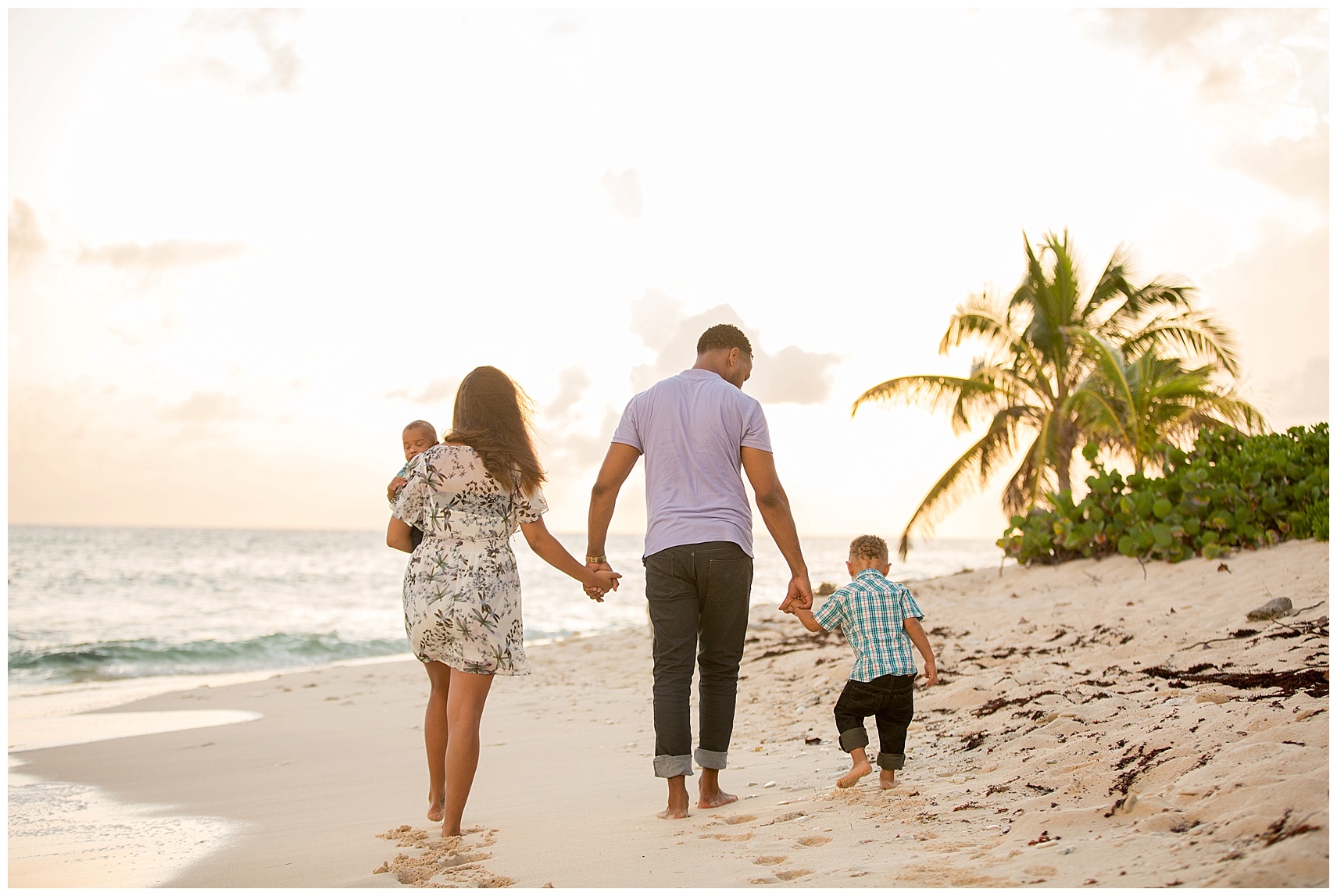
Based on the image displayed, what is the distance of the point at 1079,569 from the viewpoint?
8.97 m

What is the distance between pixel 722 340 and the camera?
435cm

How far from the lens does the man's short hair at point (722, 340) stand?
434 cm

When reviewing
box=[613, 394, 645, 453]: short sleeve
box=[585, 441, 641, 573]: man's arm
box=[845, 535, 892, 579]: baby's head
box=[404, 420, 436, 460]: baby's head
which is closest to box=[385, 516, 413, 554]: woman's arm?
box=[404, 420, 436, 460]: baby's head

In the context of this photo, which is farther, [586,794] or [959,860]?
[586,794]

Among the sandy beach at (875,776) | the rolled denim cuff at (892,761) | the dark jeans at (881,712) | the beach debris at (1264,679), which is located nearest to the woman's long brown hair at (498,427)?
the sandy beach at (875,776)

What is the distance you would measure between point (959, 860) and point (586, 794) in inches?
84.3

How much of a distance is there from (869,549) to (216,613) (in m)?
19.4

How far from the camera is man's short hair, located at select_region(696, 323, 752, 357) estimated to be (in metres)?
4.34

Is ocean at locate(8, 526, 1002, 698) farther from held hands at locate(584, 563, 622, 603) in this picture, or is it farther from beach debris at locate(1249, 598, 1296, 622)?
held hands at locate(584, 563, 622, 603)

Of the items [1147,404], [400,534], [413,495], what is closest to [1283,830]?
[413,495]

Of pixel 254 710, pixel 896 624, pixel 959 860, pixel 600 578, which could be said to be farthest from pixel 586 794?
pixel 254 710

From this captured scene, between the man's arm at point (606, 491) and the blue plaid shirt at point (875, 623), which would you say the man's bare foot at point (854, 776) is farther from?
the man's arm at point (606, 491)

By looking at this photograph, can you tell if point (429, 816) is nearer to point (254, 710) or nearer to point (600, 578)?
point (600, 578)

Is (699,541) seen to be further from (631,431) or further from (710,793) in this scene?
(710,793)
